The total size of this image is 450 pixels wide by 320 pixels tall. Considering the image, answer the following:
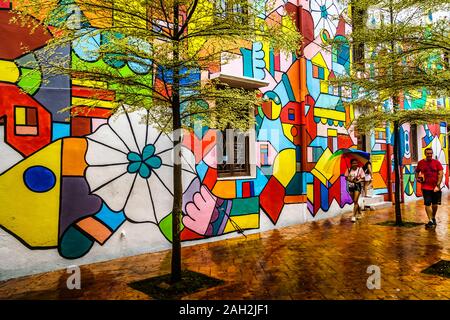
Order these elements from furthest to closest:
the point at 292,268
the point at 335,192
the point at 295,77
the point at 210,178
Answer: the point at 335,192 → the point at 295,77 → the point at 210,178 → the point at 292,268

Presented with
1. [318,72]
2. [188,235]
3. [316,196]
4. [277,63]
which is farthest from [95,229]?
[318,72]

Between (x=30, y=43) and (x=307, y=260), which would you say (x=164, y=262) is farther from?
(x=30, y=43)

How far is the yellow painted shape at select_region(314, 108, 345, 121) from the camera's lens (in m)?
10.3

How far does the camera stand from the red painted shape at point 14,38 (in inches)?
207

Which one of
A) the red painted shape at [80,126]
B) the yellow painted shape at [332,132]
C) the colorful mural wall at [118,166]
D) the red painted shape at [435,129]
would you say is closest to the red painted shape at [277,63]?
the colorful mural wall at [118,166]

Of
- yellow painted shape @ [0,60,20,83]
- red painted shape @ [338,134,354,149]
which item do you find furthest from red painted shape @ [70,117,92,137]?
red painted shape @ [338,134,354,149]

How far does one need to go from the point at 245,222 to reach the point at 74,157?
4.05m

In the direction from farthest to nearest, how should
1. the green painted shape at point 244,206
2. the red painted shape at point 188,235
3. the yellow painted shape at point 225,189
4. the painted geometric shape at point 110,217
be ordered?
the green painted shape at point 244,206
the yellow painted shape at point 225,189
the red painted shape at point 188,235
the painted geometric shape at point 110,217

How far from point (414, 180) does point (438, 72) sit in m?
10.5

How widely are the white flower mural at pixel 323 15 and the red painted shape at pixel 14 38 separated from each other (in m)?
7.59

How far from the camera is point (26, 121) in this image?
541 centimetres

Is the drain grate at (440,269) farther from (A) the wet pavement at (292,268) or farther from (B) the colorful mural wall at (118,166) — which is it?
(B) the colorful mural wall at (118,166)

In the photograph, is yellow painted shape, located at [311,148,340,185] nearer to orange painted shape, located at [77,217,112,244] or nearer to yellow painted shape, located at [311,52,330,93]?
yellow painted shape, located at [311,52,330,93]

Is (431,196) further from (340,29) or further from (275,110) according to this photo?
(340,29)
